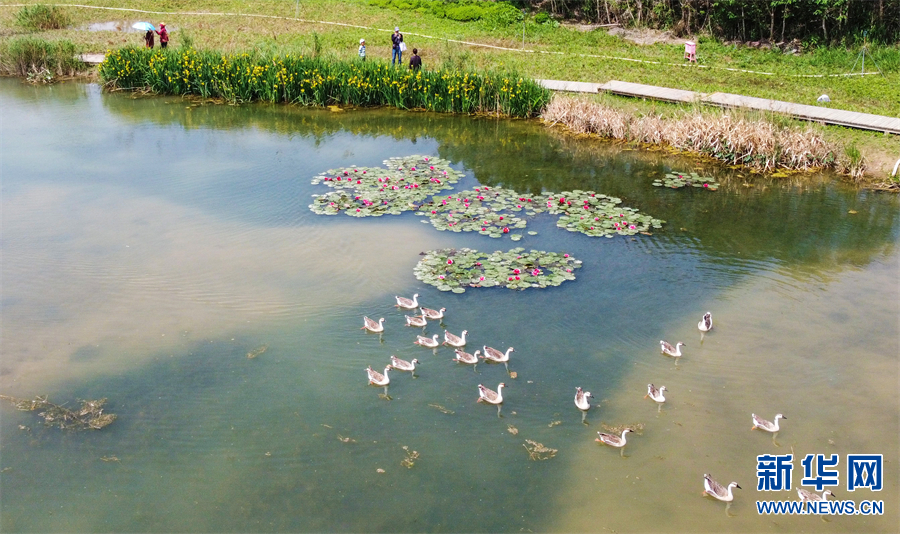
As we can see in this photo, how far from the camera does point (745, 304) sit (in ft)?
35.7

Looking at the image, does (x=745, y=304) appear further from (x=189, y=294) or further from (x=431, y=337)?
(x=189, y=294)

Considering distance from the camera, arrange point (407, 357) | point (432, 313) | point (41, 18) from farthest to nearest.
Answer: point (41, 18) < point (432, 313) < point (407, 357)

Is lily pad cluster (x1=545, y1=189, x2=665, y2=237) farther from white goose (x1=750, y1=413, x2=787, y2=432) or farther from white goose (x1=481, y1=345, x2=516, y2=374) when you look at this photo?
white goose (x1=750, y1=413, x2=787, y2=432)

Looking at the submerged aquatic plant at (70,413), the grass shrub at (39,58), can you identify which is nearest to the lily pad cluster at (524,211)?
the submerged aquatic plant at (70,413)

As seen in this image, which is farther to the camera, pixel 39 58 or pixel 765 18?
pixel 765 18

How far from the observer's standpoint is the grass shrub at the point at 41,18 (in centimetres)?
3045

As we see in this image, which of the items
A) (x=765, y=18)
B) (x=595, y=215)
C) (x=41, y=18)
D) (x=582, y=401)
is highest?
(x=41, y=18)

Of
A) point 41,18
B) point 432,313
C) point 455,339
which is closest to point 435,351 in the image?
point 455,339

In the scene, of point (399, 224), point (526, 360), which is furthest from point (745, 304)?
point (399, 224)

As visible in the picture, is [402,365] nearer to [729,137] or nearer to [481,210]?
[481,210]

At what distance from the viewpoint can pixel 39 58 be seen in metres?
24.7

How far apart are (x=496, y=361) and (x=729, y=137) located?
9.56 m

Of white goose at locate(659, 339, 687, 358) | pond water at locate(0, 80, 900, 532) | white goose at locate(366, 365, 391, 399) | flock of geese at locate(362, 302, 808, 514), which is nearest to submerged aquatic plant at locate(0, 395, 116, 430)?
pond water at locate(0, 80, 900, 532)

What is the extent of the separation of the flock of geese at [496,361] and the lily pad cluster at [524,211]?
2934 mm
